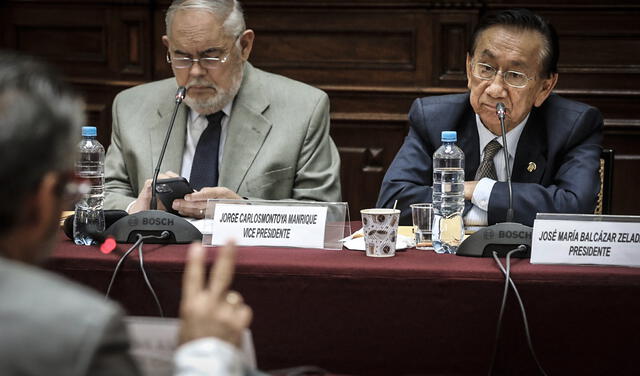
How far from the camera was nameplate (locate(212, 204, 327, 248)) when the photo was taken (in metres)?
2.30

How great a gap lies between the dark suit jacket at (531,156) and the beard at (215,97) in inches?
26.3

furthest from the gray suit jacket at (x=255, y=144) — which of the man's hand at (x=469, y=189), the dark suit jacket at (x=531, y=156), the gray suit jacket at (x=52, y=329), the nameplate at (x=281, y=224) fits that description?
the gray suit jacket at (x=52, y=329)

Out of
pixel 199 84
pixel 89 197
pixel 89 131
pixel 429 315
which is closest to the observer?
pixel 429 315

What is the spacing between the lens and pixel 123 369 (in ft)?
3.41

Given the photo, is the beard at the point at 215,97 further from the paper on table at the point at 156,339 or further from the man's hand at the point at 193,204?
the paper on table at the point at 156,339

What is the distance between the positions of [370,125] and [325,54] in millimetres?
441

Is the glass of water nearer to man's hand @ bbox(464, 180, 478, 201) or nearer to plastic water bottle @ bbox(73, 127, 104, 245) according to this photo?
man's hand @ bbox(464, 180, 478, 201)

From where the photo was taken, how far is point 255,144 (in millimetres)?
3266

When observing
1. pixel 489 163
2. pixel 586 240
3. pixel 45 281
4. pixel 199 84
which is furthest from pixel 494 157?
pixel 45 281

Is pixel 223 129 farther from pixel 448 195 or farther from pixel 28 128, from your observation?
pixel 28 128

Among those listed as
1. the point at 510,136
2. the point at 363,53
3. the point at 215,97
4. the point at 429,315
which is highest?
the point at 363,53

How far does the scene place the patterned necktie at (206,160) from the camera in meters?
3.24

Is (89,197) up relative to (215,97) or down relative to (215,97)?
down

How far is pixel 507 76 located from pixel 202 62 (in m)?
1.09
